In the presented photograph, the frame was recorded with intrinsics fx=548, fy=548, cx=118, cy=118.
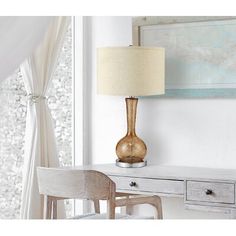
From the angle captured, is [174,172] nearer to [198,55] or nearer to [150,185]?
[150,185]

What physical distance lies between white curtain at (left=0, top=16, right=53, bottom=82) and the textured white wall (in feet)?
8.83

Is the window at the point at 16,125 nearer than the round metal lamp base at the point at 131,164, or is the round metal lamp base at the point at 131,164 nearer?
the round metal lamp base at the point at 131,164

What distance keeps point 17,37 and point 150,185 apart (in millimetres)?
2443

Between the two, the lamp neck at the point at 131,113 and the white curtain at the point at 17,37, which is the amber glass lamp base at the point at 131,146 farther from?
the white curtain at the point at 17,37

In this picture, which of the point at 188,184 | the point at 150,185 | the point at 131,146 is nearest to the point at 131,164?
the point at 131,146

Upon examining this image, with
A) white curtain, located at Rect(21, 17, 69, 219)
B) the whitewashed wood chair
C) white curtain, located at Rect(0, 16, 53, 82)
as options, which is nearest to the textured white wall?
white curtain, located at Rect(21, 17, 69, 219)

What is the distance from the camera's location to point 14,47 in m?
0.33

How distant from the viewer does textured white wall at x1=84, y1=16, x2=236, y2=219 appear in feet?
9.81

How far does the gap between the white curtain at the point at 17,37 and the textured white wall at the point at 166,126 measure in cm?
269

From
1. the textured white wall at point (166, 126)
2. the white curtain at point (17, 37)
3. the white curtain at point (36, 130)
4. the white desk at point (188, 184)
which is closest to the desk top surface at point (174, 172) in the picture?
the white desk at point (188, 184)

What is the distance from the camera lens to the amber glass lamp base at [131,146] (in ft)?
9.75

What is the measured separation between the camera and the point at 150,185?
8.95 feet
